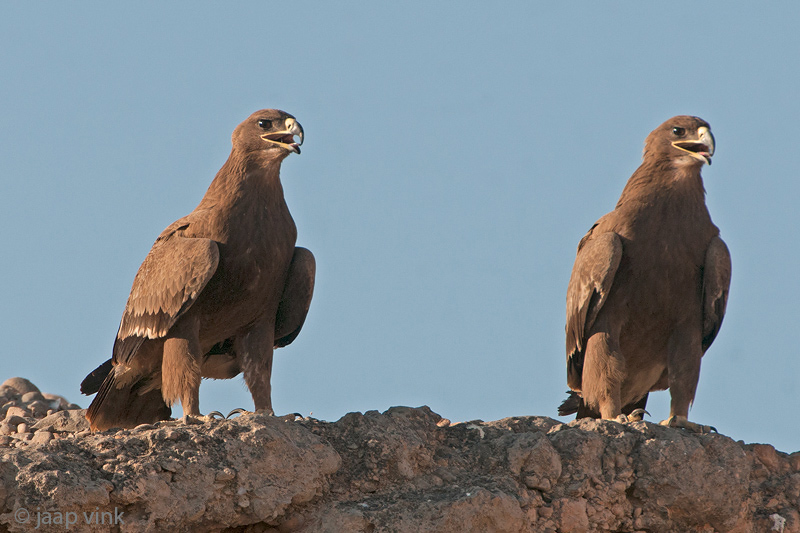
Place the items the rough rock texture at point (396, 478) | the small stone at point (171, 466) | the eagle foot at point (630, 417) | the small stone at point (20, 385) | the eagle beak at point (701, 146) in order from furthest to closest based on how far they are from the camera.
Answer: the small stone at point (20, 385)
the eagle beak at point (701, 146)
the eagle foot at point (630, 417)
the small stone at point (171, 466)
the rough rock texture at point (396, 478)

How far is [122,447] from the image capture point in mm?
7355

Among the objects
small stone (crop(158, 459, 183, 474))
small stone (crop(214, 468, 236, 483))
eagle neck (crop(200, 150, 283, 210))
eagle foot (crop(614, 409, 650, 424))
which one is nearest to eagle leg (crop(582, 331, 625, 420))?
eagle foot (crop(614, 409, 650, 424))

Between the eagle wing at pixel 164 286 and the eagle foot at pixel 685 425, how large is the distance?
393 cm

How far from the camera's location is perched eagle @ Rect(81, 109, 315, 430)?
982 centimetres

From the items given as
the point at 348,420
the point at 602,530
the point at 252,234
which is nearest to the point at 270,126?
the point at 252,234

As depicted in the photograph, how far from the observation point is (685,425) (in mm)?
9281

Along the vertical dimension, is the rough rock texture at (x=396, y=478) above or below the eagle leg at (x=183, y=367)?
below

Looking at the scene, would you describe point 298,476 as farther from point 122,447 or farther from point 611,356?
point 611,356

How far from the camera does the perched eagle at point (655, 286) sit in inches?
398

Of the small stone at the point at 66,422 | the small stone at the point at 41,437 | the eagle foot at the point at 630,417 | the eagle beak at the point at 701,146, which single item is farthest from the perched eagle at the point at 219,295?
the eagle beak at the point at 701,146

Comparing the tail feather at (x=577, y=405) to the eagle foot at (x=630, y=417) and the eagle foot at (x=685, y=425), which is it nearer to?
the eagle foot at (x=630, y=417)

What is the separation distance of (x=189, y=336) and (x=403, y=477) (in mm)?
2745

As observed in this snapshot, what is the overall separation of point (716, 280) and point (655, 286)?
53cm

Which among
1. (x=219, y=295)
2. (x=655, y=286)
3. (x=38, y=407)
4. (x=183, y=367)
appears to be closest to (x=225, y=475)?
(x=183, y=367)
